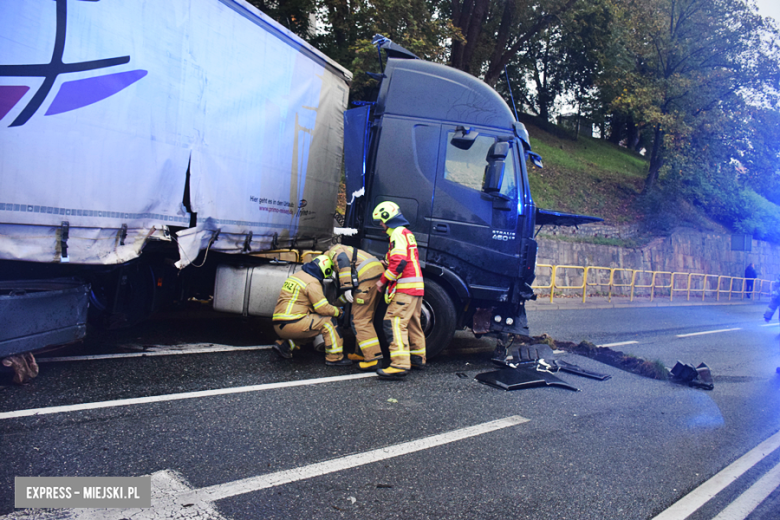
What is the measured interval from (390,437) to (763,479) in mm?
2528

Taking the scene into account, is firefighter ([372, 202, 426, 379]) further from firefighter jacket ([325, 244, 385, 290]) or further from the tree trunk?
the tree trunk

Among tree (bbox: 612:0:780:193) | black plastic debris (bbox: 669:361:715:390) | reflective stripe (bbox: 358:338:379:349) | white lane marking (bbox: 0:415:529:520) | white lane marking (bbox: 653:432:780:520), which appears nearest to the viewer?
white lane marking (bbox: 0:415:529:520)

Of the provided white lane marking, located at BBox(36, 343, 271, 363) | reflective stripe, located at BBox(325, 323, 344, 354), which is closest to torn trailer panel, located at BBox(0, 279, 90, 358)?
white lane marking, located at BBox(36, 343, 271, 363)

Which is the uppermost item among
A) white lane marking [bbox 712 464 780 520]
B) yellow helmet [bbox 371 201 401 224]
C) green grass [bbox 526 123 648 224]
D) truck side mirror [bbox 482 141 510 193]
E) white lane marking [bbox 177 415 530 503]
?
green grass [bbox 526 123 648 224]

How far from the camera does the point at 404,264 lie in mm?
4805

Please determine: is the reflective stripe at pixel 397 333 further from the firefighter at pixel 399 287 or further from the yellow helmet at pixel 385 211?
the yellow helmet at pixel 385 211

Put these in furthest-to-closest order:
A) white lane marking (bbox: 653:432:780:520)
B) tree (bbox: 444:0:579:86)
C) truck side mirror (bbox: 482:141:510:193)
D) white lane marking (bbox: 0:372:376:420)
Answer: tree (bbox: 444:0:579:86) → truck side mirror (bbox: 482:141:510:193) → white lane marking (bbox: 0:372:376:420) → white lane marking (bbox: 653:432:780:520)

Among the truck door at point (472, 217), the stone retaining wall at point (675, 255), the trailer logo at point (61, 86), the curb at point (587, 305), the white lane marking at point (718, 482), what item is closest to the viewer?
the white lane marking at point (718, 482)

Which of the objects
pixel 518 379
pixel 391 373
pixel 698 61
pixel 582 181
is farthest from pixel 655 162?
pixel 391 373

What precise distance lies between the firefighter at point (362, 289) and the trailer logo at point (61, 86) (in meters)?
2.41

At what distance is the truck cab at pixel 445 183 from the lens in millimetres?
5363

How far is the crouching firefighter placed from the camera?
4931 millimetres

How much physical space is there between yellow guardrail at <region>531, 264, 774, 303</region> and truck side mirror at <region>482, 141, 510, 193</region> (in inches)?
280

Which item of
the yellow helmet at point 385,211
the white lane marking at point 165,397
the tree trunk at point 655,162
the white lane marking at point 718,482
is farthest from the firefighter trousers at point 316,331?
the tree trunk at point 655,162
